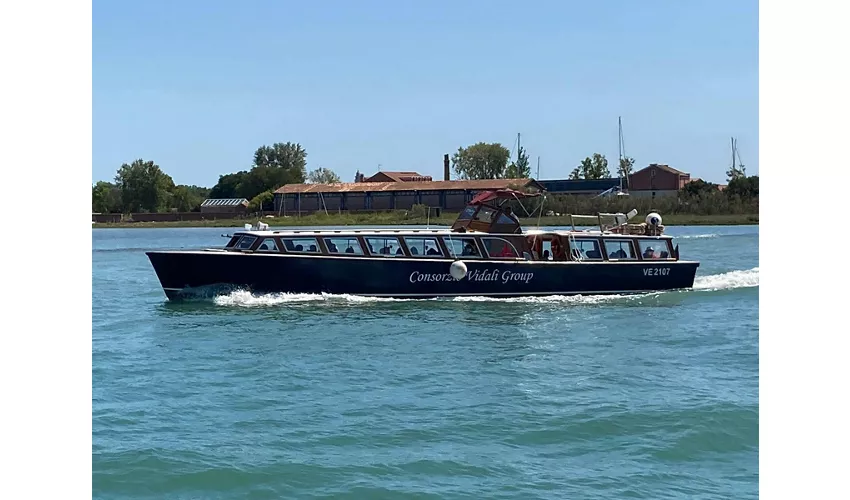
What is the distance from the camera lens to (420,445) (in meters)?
12.4

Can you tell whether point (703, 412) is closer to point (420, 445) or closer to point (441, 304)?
point (420, 445)

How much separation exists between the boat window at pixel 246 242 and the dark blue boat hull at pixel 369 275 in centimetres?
54

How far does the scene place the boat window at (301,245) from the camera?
86.3 feet

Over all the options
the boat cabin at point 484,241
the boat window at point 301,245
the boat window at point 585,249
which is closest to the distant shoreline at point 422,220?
the boat cabin at point 484,241

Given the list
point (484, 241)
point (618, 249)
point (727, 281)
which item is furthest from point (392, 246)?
point (727, 281)

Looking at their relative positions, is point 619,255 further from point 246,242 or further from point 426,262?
point 246,242

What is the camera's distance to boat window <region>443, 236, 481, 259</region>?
27.1 metres

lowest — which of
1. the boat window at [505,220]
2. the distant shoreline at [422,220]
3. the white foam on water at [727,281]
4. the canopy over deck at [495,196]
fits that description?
the white foam on water at [727,281]

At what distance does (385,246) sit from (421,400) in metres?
12.0

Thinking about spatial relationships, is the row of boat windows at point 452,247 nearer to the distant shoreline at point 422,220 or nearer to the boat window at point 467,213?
the boat window at point 467,213

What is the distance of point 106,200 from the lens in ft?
445

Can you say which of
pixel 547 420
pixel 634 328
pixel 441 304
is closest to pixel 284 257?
pixel 441 304
